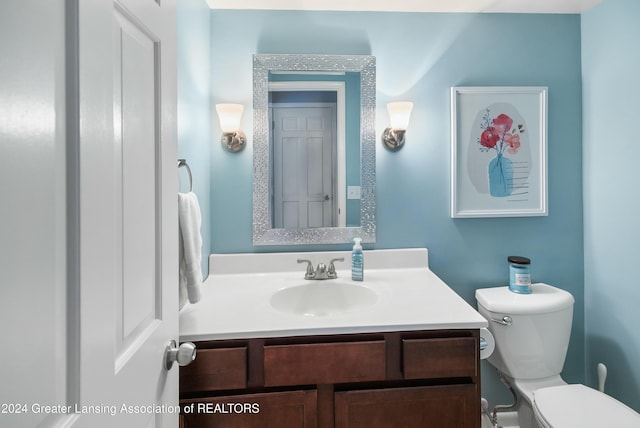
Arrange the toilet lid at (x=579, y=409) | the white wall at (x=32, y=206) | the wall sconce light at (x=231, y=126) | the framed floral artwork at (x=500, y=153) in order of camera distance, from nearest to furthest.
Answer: the white wall at (x=32, y=206) → the toilet lid at (x=579, y=409) → the wall sconce light at (x=231, y=126) → the framed floral artwork at (x=500, y=153)

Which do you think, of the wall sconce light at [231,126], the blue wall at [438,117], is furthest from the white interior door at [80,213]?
the blue wall at [438,117]

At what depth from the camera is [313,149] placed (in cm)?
157

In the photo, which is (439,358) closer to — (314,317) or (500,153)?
(314,317)

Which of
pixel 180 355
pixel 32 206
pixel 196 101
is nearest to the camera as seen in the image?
pixel 32 206

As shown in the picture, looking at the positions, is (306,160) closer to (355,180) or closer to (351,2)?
(355,180)

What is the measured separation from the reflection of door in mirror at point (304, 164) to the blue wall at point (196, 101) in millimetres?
Answer: 320

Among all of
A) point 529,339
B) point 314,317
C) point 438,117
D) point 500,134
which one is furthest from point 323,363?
point 500,134

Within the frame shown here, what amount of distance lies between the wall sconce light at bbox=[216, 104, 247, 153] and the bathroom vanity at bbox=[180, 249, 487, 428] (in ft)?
2.62

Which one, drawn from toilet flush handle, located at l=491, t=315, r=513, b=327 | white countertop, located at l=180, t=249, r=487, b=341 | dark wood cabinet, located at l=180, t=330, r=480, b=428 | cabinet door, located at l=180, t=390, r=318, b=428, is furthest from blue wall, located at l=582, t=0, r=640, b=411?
cabinet door, located at l=180, t=390, r=318, b=428

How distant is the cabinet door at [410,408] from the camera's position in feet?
3.37

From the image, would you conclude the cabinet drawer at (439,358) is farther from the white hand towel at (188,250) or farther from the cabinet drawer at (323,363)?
the white hand towel at (188,250)

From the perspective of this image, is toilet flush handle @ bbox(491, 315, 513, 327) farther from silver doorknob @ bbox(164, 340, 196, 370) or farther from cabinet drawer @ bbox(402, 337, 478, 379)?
silver doorknob @ bbox(164, 340, 196, 370)

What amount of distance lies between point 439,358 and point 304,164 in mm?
1003

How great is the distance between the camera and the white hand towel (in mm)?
1017
